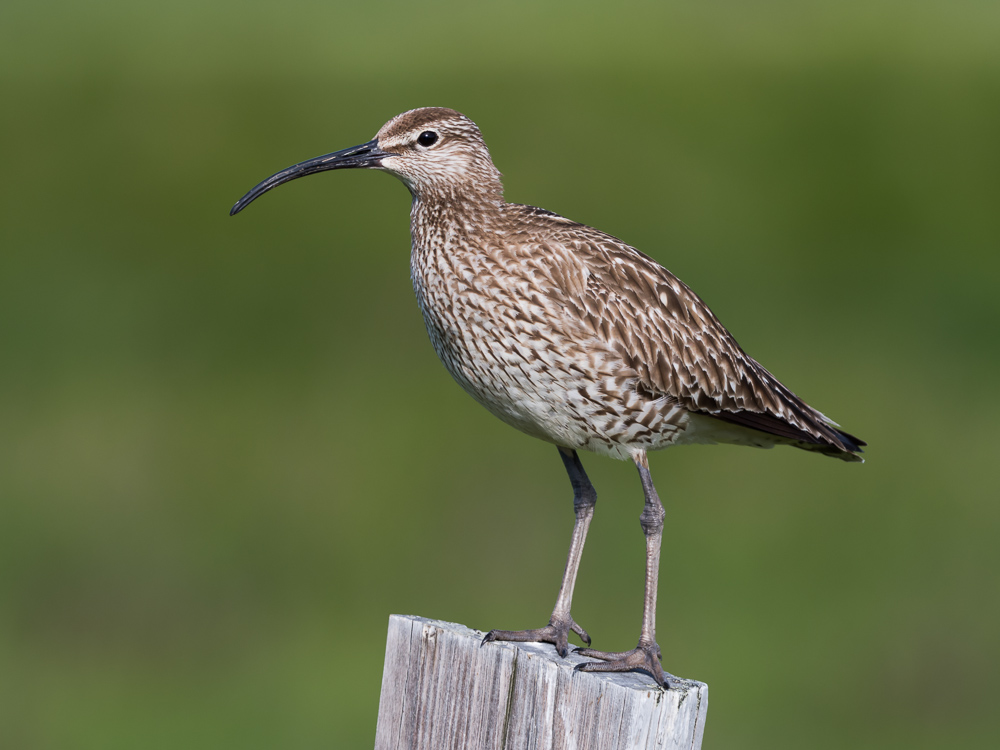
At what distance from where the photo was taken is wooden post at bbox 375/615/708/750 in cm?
529

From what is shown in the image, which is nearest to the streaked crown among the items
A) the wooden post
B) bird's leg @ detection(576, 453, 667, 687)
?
bird's leg @ detection(576, 453, 667, 687)

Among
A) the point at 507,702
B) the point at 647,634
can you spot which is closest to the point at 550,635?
the point at 647,634

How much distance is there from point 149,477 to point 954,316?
1318 cm

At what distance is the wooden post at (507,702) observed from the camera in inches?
208

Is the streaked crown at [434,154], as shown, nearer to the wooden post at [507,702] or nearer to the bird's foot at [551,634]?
the bird's foot at [551,634]

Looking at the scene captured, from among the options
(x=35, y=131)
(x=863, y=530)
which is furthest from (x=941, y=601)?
(x=35, y=131)

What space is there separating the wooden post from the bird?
0.89 metres

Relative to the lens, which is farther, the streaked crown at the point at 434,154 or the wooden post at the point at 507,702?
the streaked crown at the point at 434,154

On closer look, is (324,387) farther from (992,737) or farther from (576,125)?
(992,737)

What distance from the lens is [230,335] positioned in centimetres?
2033

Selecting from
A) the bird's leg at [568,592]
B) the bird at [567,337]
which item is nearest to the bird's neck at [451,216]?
the bird at [567,337]

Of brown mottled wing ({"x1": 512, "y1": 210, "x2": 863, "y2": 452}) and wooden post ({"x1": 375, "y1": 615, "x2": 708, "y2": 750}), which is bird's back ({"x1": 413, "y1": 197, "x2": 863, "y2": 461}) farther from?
wooden post ({"x1": 375, "y1": 615, "x2": 708, "y2": 750})

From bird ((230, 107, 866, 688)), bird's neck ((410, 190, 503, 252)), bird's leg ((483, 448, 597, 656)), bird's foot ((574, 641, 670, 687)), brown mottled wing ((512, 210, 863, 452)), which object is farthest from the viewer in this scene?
bird's neck ((410, 190, 503, 252))

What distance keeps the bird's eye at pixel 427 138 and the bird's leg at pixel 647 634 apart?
2204mm
